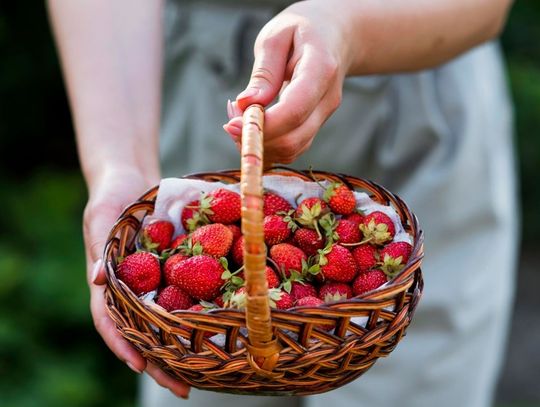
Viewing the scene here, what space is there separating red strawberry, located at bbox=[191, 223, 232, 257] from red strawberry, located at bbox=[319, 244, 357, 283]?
4.0 inches

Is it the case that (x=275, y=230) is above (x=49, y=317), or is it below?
above

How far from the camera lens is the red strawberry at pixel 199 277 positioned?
0.80 m

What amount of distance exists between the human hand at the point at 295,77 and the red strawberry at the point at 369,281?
0.14 metres

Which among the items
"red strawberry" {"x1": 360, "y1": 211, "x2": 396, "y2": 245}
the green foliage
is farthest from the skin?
the green foliage

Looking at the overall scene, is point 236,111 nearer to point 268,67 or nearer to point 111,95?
point 268,67

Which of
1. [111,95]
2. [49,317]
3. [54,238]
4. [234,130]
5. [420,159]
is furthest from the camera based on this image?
[54,238]

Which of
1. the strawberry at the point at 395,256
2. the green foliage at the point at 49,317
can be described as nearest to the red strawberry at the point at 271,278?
the strawberry at the point at 395,256

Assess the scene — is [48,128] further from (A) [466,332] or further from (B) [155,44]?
(A) [466,332]

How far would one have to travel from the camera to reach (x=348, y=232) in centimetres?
85

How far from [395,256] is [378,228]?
0.04m

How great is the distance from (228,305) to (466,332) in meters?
0.82

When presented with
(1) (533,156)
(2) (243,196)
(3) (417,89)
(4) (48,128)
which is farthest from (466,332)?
(4) (48,128)

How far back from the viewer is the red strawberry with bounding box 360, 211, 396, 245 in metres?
0.84

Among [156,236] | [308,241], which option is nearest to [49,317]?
[156,236]
